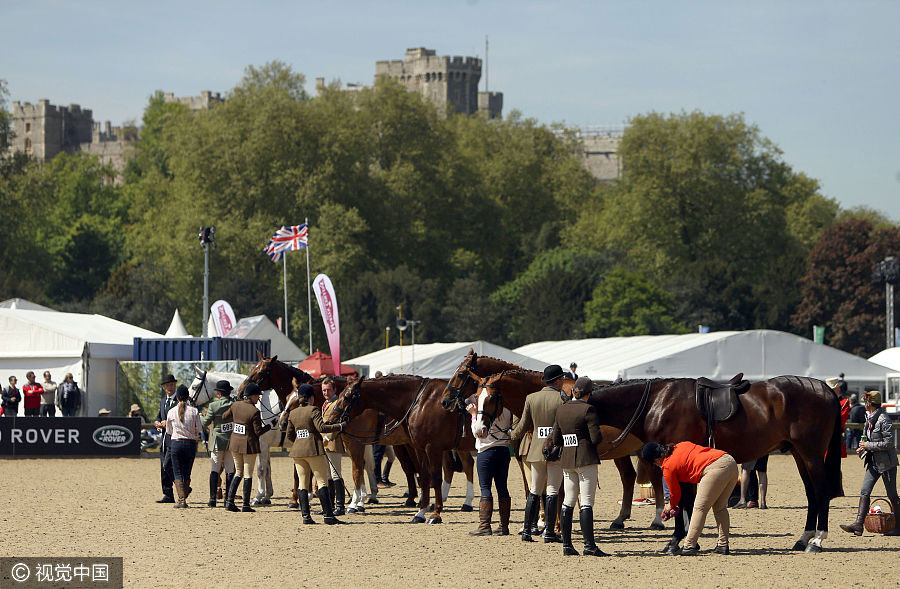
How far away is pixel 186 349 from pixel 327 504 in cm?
1974

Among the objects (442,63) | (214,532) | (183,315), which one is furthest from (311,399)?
(442,63)

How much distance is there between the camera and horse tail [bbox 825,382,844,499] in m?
13.8

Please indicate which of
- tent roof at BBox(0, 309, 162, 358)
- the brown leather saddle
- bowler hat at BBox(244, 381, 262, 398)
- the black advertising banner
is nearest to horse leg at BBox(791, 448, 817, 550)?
the brown leather saddle

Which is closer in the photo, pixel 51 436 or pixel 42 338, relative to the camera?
pixel 51 436

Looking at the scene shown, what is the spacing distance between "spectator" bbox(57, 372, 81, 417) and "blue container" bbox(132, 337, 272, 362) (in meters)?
2.48

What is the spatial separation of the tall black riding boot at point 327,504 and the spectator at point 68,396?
732 inches

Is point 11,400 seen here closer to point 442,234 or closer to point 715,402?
point 715,402

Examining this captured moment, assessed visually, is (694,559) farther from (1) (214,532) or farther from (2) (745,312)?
(2) (745,312)

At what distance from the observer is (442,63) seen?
155000 millimetres

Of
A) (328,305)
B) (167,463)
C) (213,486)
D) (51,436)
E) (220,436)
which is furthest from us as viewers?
(328,305)

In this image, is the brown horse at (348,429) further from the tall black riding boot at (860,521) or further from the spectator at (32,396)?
the spectator at (32,396)

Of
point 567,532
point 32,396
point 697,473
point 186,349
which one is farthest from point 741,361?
point 567,532

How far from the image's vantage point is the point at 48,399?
3325 centimetres

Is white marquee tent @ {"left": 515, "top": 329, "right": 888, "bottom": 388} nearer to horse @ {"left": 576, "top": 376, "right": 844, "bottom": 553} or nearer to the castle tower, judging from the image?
horse @ {"left": 576, "top": 376, "right": 844, "bottom": 553}
